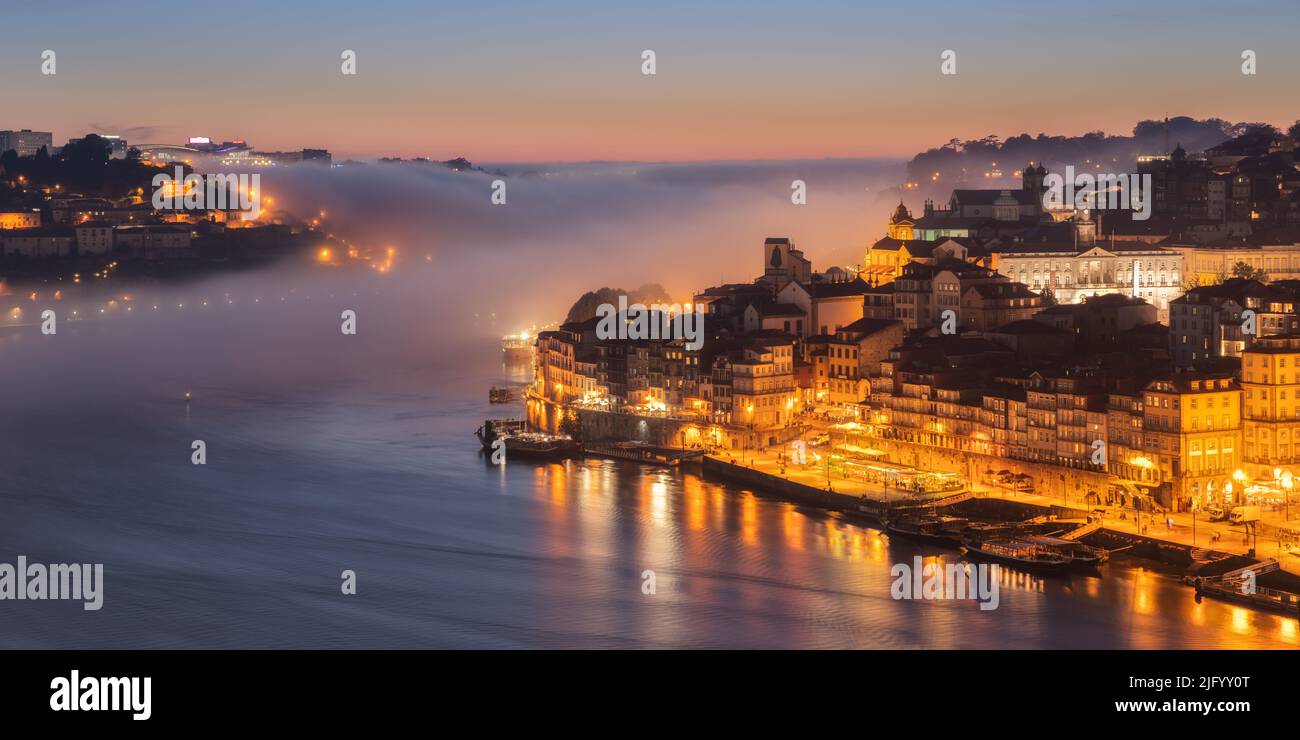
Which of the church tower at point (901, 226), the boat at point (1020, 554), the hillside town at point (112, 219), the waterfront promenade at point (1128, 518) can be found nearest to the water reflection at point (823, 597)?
the boat at point (1020, 554)

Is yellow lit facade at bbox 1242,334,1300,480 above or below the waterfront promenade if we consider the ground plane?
above

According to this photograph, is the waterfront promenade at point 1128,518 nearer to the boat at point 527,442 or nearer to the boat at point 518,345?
the boat at point 527,442

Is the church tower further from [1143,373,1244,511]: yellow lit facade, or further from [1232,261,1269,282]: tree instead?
[1143,373,1244,511]: yellow lit facade

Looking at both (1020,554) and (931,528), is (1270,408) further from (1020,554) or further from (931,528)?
(931,528)

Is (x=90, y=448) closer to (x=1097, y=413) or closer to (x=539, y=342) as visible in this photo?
(x=539, y=342)

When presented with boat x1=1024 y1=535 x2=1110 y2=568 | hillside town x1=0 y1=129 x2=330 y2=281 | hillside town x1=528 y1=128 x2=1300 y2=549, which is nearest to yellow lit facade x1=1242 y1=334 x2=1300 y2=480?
hillside town x1=528 y1=128 x2=1300 y2=549
